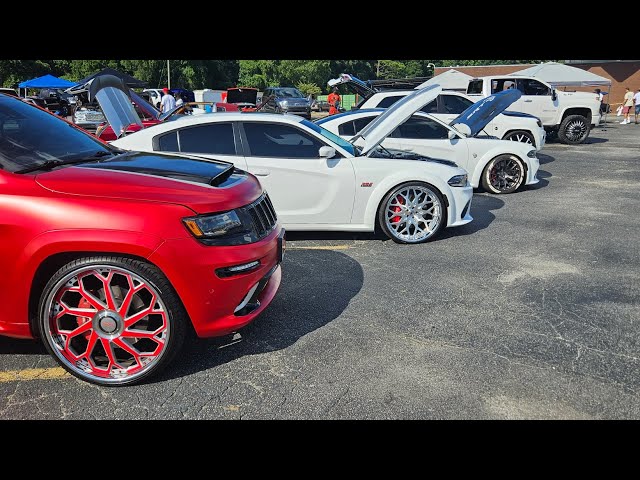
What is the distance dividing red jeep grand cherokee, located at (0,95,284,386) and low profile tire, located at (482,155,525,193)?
22.0 ft

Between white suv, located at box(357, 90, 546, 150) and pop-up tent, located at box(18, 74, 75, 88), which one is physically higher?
pop-up tent, located at box(18, 74, 75, 88)

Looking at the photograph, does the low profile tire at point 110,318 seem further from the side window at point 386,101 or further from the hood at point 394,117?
the side window at point 386,101

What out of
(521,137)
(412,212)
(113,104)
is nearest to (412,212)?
(412,212)

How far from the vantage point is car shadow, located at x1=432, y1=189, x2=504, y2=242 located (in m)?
6.32

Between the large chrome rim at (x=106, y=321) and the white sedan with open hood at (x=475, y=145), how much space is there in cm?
567

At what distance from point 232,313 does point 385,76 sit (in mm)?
81922

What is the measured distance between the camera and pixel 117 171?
3023mm

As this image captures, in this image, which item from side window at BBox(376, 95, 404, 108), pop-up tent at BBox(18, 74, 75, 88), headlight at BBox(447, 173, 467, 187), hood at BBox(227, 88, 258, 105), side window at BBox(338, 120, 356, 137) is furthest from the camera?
pop-up tent at BBox(18, 74, 75, 88)

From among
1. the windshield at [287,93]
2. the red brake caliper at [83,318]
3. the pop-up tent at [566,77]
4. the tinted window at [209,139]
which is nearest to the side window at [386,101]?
the tinted window at [209,139]

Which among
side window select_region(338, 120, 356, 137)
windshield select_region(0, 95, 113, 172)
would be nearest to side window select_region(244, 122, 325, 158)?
windshield select_region(0, 95, 113, 172)

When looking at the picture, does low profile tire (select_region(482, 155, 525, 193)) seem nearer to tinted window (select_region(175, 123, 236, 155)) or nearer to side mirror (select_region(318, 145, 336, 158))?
side mirror (select_region(318, 145, 336, 158))

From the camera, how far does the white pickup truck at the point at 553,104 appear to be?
51.2ft
